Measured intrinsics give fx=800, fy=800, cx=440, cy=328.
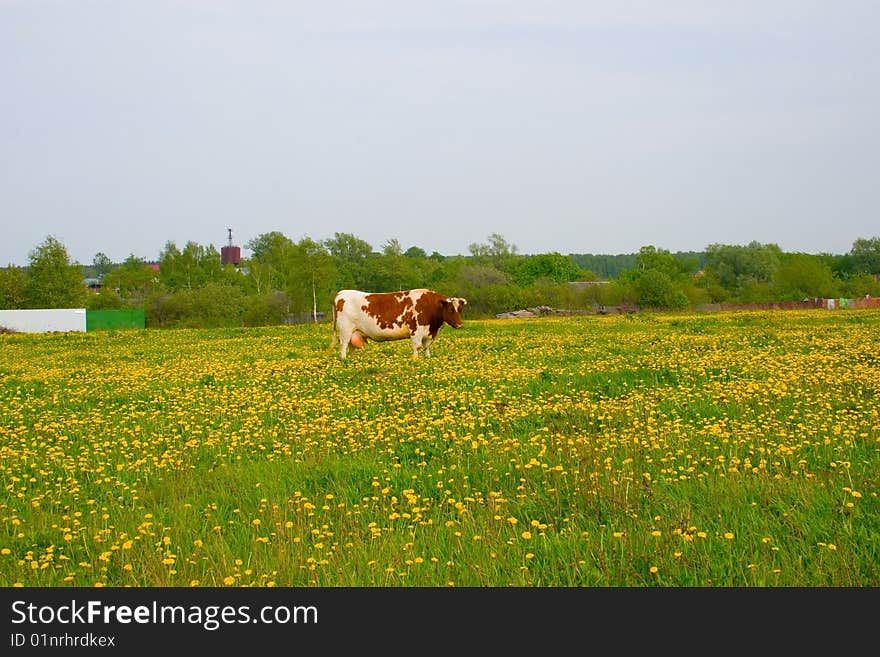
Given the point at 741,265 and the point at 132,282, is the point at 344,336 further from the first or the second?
the point at 741,265

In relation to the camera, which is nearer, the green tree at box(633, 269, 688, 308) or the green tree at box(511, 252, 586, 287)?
the green tree at box(633, 269, 688, 308)

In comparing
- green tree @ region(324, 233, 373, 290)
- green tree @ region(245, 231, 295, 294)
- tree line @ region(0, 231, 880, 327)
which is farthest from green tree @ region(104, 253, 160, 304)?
green tree @ region(324, 233, 373, 290)

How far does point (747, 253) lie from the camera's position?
5782 inches

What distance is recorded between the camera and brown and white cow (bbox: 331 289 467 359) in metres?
23.4

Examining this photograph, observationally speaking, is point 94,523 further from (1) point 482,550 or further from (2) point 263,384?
(2) point 263,384

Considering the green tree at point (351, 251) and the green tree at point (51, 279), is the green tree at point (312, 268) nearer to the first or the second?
the green tree at point (51, 279)

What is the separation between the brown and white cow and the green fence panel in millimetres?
52630

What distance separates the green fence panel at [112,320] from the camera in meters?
71.2

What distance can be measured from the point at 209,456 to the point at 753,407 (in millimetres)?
7534

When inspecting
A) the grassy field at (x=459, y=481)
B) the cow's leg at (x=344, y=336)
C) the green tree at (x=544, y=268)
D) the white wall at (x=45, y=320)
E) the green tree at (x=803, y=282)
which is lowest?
the grassy field at (x=459, y=481)

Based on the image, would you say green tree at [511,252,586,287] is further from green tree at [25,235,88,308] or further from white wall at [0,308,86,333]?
white wall at [0,308,86,333]

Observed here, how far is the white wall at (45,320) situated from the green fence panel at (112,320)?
0.82 meters

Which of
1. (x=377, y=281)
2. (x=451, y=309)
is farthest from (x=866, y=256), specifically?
(x=451, y=309)

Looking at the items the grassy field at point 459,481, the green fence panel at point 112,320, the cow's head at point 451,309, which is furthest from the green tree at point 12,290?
the grassy field at point 459,481
